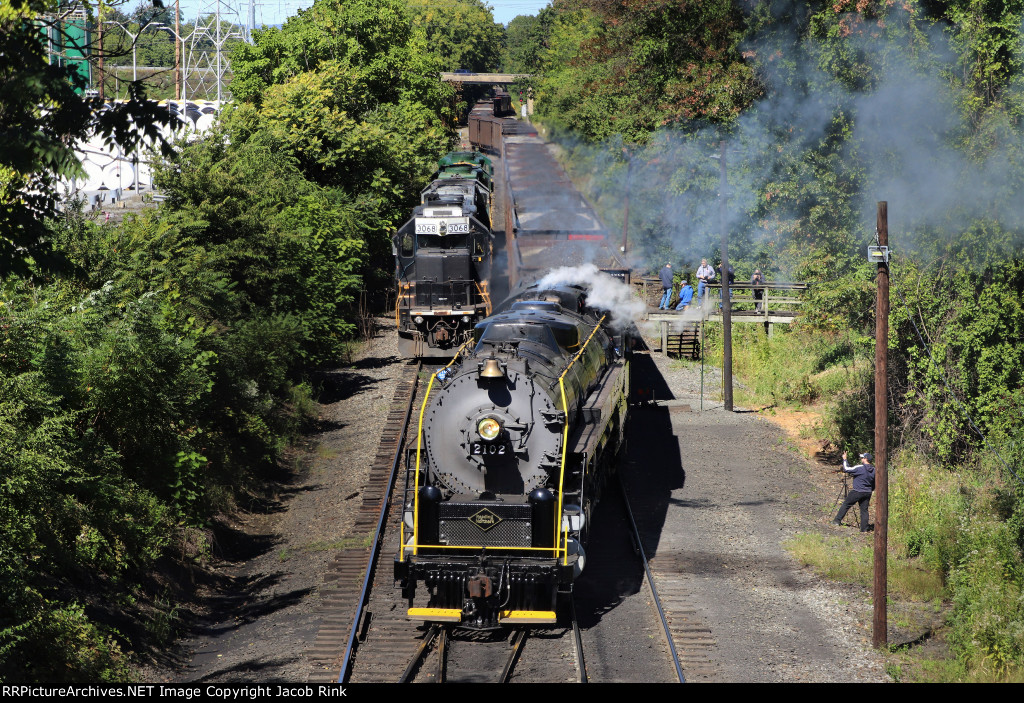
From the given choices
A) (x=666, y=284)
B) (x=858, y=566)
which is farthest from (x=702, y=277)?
(x=858, y=566)

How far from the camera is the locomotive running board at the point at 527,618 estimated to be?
11.8m

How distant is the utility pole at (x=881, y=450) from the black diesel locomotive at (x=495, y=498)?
392 cm

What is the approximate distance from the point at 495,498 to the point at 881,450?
537 centimetres

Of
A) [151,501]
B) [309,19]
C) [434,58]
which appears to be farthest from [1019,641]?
[434,58]

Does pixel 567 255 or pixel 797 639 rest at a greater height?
pixel 567 255

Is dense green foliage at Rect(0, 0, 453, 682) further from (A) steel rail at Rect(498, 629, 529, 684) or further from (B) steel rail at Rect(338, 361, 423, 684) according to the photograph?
(A) steel rail at Rect(498, 629, 529, 684)

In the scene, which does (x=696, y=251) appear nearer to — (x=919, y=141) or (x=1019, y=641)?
(x=919, y=141)

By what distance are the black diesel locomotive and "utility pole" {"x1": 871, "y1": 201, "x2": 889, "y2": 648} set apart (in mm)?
3918

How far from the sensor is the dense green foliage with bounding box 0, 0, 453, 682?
36.8ft

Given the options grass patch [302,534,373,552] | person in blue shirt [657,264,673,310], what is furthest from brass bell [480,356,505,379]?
person in blue shirt [657,264,673,310]

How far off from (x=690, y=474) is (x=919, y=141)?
778cm

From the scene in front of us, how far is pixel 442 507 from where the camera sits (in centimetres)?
1222

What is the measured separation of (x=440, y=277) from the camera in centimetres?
2439
